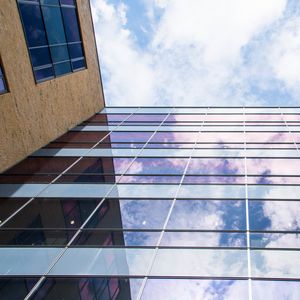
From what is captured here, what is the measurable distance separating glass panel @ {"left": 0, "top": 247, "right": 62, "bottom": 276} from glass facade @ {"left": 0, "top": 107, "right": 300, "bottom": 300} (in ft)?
0.10

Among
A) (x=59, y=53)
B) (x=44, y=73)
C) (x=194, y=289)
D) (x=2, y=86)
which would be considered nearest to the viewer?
(x=194, y=289)

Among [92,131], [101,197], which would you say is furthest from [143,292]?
[92,131]

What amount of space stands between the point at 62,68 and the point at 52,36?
1.78 meters

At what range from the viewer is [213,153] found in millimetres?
18000

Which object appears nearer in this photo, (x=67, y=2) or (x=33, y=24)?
(x=33, y=24)

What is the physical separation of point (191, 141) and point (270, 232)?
9.23 m

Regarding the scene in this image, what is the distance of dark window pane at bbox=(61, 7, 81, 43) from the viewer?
21.3m

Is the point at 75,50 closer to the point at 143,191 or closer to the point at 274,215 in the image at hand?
the point at 143,191

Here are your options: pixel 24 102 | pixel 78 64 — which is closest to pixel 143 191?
pixel 24 102

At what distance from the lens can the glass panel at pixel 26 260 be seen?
396 inches

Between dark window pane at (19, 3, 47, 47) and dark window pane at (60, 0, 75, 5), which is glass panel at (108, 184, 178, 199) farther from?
dark window pane at (60, 0, 75, 5)

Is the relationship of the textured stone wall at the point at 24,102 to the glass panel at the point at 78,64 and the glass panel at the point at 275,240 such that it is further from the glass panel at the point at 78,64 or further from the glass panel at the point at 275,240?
the glass panel at the point at 275,240

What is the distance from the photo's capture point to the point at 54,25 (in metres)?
19.9

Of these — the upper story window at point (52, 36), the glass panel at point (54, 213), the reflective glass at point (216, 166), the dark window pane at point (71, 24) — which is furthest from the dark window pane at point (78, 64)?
the glass panel at point (54, 213)
